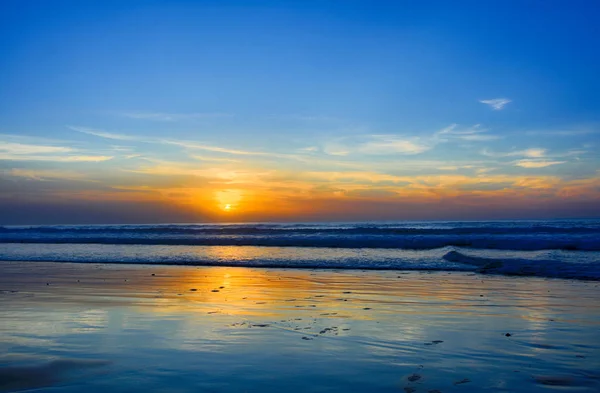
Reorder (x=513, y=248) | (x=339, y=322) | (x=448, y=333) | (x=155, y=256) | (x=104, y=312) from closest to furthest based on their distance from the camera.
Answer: (x=448, y=333)
(x=339, y=322)
(x=104, y=312)
(x=155, y=256)
(x=513, y=248)

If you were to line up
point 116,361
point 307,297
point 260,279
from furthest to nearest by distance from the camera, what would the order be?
point 260,279 < point 307,297 < point 116,361

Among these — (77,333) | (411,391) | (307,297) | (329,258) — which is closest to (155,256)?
(329,258)

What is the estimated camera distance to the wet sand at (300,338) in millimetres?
4273

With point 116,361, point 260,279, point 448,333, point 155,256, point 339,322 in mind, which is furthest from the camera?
point 155,256

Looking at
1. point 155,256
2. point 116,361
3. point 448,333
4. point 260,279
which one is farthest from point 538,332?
point 155,256

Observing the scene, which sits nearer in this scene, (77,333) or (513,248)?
(77,333)

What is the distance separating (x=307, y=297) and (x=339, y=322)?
8.51 feet

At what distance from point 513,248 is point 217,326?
834 inches

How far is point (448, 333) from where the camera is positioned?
6.11 metres

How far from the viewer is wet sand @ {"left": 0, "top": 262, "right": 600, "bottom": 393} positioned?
427 cm

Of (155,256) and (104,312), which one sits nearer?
(104,312)

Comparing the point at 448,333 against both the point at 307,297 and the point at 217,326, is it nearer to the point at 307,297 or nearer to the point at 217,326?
the point at 217,326

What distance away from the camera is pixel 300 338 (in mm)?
5824

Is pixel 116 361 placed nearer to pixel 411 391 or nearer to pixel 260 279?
pixel 411 391
